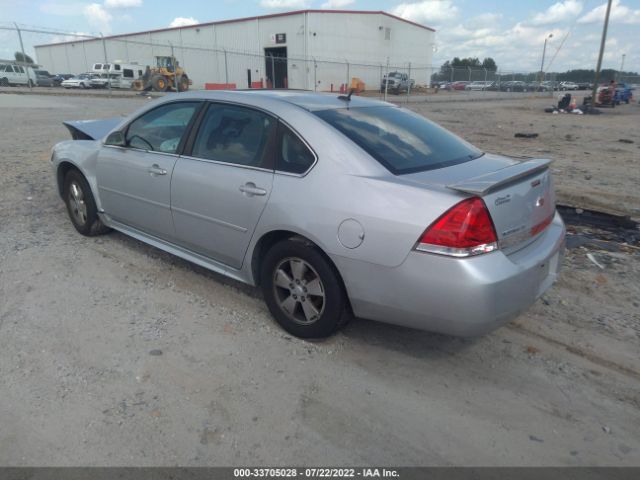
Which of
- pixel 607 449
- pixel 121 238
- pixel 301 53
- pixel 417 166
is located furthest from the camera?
pixel 301 53

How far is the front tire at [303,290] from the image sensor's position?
9.88ft

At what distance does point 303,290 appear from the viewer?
126 inches

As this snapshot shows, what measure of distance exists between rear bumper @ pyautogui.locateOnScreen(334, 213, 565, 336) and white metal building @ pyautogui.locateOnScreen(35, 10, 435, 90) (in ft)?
123

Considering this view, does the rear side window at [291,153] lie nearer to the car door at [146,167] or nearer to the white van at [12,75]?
the car door at [146,167]

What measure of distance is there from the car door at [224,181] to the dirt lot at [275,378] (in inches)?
21.6

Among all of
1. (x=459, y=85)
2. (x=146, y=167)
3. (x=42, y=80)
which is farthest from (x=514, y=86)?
(x=146, y=167)

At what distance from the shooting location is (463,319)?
262 centimetres

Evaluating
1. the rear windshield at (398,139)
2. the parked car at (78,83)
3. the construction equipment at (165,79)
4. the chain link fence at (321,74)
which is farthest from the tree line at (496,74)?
the rear windshield at (398,139)

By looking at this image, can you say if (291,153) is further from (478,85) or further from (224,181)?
(478,85)

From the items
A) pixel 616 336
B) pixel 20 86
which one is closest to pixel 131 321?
pixel 616 336

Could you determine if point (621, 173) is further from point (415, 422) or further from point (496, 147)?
point (415, 422)

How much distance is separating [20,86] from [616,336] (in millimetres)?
44763

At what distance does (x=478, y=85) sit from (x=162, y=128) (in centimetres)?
5067

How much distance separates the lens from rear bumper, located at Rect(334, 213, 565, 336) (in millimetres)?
2553
